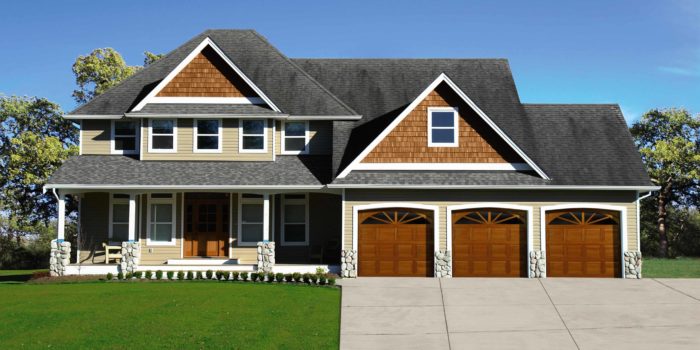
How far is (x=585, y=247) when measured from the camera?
2280 centimetres

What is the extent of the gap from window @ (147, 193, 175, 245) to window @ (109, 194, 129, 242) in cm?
105

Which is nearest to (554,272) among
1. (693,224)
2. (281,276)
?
(281,276)

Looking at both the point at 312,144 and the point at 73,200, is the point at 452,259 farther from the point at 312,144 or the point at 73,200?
the point at 73,200

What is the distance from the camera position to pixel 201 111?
24.9 metres

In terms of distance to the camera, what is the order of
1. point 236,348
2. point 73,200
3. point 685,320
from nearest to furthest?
1. point 236,348
2. point 685,320
3. point 73,200

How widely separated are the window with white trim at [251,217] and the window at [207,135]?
2.14 meters

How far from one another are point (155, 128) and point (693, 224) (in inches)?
1398

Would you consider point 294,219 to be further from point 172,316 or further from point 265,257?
point 172,316

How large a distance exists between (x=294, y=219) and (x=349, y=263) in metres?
4.21

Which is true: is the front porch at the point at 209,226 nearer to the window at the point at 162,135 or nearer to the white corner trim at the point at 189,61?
the window at the point at 162,135

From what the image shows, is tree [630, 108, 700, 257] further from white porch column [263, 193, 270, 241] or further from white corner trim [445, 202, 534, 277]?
white porch column [263, 193, 270, 241]

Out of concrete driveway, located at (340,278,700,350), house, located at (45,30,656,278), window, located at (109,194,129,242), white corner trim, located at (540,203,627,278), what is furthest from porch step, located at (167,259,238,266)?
white corner trim, located at (540,203,627,278)

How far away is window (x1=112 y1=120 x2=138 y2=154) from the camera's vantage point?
2625 cm

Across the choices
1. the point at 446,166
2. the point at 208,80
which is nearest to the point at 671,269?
the point at 446,166
